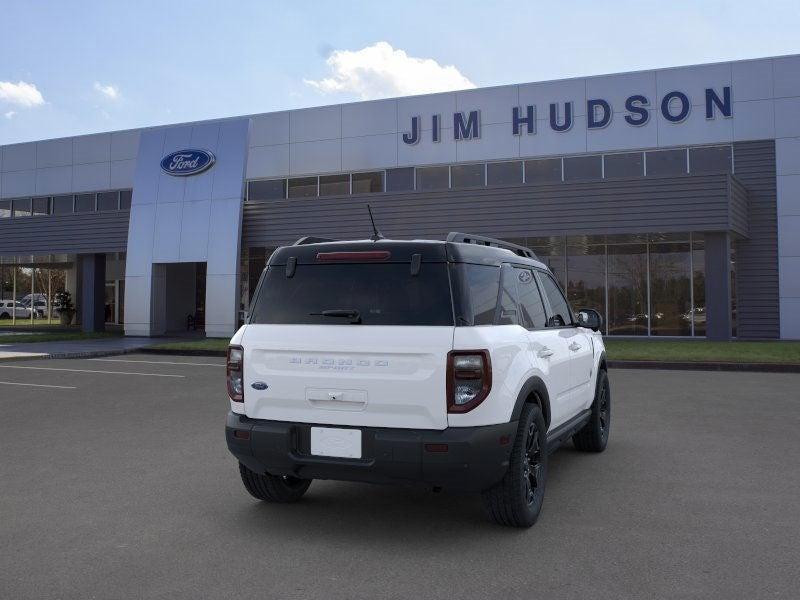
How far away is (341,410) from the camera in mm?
4324

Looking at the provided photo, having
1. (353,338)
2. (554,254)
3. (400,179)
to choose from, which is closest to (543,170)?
(554,254)

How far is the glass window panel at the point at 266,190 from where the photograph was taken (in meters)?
26.7

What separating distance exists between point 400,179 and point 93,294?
529 inches

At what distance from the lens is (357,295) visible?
4.50m

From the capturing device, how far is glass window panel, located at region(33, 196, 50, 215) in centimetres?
3138

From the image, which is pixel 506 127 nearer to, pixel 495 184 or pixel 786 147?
pixel 495 184

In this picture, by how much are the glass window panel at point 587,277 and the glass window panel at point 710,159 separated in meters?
3.79

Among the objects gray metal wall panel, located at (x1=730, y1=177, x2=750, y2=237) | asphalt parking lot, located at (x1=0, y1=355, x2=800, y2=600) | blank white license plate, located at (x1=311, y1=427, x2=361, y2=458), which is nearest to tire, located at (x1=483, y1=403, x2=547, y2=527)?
asphalt parking lot, located at (x1=0, y1=355, x2=800, y2=600)

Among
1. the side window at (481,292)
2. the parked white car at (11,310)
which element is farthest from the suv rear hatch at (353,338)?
the parked white car at (11,310)

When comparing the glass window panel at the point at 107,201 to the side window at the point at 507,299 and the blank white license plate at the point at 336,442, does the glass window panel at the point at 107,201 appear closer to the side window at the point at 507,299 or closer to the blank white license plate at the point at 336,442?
the side window at the point at 507,299

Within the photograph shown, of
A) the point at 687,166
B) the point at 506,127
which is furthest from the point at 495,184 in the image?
the point at 687,166

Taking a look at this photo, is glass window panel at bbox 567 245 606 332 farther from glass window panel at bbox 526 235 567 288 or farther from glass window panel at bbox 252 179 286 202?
glass window panel at bbox 252 179 286 202

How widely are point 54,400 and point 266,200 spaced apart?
1593 cm

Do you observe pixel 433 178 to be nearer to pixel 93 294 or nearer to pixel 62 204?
pixel 93 294
